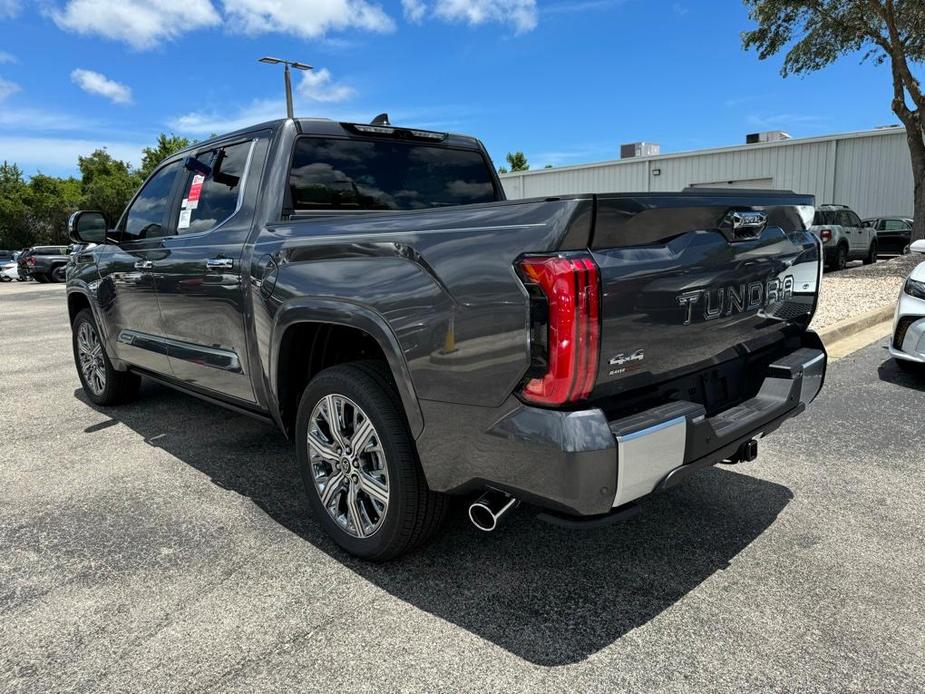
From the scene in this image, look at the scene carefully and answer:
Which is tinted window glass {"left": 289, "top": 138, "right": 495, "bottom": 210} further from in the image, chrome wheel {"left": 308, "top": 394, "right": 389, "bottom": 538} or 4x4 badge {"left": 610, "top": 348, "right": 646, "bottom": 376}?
4x4 badge {"left": 610, "top": 348, "right": 646, "bottom": 376}

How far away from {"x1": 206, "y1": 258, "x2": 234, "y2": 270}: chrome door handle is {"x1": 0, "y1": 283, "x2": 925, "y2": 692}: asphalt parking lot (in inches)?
47.6

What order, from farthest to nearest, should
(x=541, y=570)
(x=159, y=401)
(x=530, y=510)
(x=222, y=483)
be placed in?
(x=159, y=401) → (x=222, y=483) → (x=530, y=510) → (x=541, y=570)

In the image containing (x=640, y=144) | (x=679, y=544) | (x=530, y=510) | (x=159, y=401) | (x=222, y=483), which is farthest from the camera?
(x=640, y=144)

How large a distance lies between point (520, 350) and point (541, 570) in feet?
3.87

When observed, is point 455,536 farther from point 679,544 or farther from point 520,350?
point 520,350

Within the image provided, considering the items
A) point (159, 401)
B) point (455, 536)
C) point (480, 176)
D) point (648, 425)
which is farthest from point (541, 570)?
point (159, 401)

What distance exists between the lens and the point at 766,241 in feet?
8.99

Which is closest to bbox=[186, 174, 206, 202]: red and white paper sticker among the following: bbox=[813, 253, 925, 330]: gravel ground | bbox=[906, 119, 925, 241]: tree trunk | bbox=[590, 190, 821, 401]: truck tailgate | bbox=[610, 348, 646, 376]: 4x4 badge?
bbox=[590, 190, 821, 401]: truck tailgate

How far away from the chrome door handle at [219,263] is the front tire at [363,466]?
0.89 m

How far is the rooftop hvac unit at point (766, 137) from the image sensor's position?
28.0 m

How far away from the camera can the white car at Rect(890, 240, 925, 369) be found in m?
5.27

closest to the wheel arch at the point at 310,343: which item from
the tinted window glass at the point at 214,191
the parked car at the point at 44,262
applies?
the tinted window glass at the point at 214,191

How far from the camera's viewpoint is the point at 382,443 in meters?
2.62

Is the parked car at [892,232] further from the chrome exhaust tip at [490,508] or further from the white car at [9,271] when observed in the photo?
the white car at [9,271]
